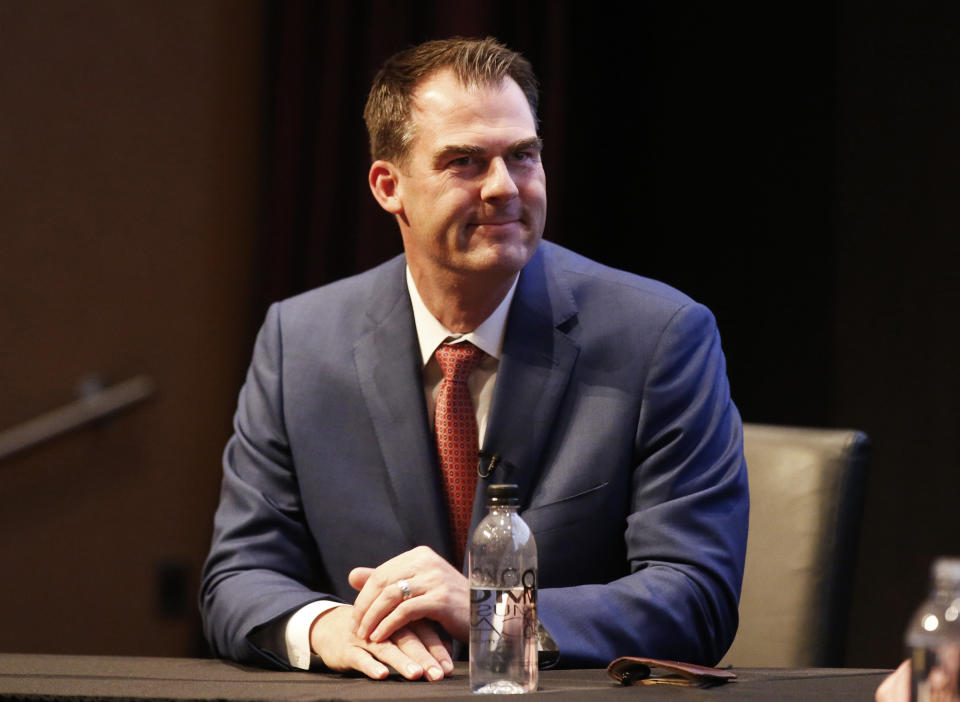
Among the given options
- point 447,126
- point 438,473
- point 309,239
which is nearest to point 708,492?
point 438,473

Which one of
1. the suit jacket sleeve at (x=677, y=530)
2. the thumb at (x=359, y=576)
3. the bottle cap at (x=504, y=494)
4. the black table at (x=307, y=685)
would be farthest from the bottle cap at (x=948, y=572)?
the thumb at (x=359, y=576)

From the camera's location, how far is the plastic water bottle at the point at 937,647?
1069 mm

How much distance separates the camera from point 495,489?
1.43 m

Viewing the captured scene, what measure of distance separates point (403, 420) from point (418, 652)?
1.68 feet

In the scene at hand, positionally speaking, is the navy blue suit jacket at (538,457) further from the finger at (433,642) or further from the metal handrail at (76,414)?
the metal handrail at (76,414)

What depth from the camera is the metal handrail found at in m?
3.55

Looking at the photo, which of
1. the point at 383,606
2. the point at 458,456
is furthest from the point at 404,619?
the point at 458,456

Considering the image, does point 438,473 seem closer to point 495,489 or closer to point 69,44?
point 495,489

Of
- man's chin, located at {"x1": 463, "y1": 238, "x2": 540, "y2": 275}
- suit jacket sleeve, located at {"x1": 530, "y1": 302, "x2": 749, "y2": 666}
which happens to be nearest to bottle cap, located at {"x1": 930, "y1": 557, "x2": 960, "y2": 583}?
suit jacket sleeve, located at {"x1": 530, "y1": 302, "x2": 749, "y2": 666}

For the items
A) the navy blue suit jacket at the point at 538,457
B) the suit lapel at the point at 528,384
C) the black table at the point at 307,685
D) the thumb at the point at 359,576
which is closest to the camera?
the black table at the point at 307,685

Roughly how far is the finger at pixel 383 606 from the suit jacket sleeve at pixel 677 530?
0.61 ft

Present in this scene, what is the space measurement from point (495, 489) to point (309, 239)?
2348mm

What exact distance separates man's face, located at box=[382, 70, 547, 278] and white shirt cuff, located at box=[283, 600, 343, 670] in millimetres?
595

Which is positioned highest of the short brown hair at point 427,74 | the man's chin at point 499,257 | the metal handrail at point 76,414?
the short brown hair at point 427,74
